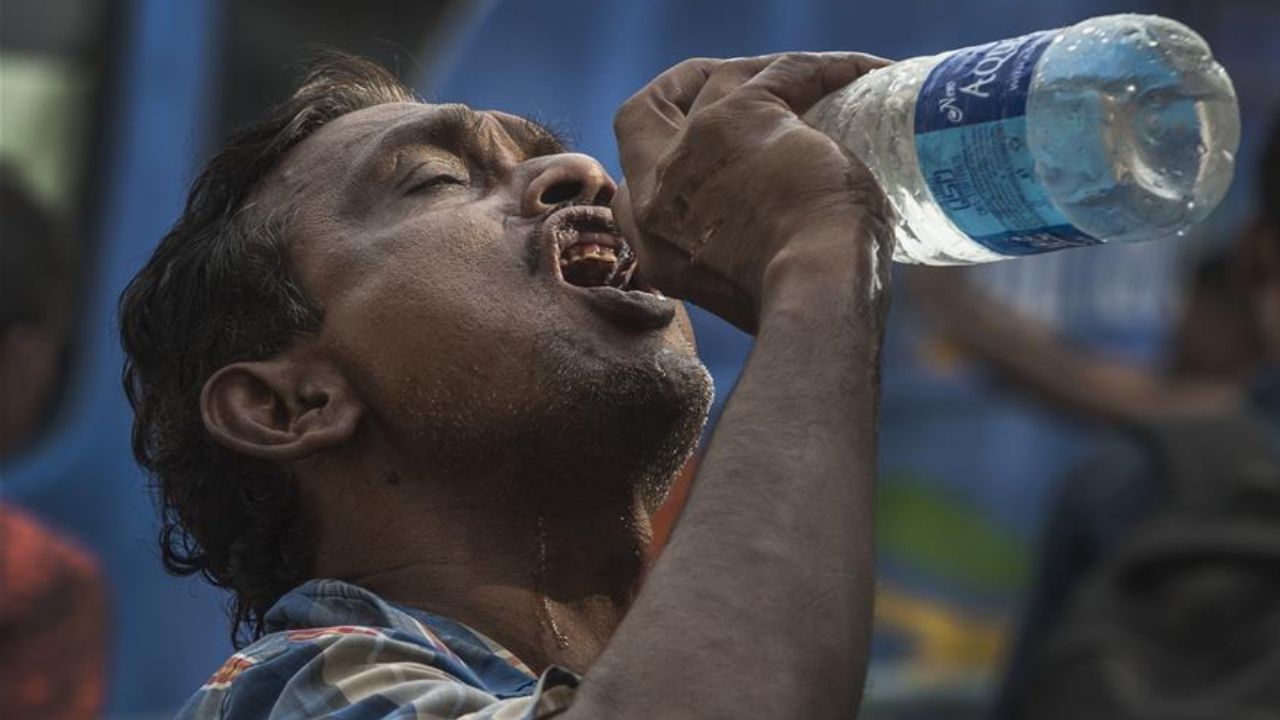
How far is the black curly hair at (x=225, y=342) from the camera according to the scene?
3.08 meters

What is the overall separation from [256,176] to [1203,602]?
2.24 meters

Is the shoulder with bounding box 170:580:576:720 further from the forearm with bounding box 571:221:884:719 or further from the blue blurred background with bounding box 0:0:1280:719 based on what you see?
the blue blurred background with bounding box 0:0:1280:719

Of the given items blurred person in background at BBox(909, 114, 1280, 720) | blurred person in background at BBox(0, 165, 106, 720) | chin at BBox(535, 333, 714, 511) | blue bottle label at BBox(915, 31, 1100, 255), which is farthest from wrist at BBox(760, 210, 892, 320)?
blurred person in background at BBox(0, 165, 106, 720)

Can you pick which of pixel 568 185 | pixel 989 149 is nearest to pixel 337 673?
pixel 568 185

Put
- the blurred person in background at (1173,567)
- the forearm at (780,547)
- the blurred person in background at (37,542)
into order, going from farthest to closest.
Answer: the blurred person in background at (37,542)
the blurred person in background at (1173,567)
the forearm at (780,547)

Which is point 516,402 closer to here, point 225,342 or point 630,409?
point 630,409

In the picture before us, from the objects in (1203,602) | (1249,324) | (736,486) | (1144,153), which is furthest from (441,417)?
(1249,324)

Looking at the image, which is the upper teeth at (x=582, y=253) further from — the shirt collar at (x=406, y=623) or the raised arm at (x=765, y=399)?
the shirt collar at (x=406, y=623)

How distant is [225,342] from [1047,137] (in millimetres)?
1040

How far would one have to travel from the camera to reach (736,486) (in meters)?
2.43

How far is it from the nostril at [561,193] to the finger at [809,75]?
16.6 inches

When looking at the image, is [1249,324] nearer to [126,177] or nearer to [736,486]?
[126,177]

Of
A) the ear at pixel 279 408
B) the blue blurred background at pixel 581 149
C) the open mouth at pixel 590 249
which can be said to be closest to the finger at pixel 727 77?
the open mouth at pixel 590 249

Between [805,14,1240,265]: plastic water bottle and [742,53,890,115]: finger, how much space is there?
0.06 feet
